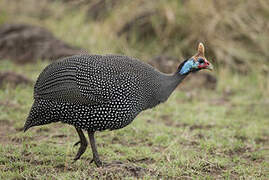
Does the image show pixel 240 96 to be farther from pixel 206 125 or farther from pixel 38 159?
pixel 38 159

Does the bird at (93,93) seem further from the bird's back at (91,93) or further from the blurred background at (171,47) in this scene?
the blurred background at (171,47)

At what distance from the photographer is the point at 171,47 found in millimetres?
8250

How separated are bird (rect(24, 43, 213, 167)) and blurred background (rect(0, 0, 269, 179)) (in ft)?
4.32

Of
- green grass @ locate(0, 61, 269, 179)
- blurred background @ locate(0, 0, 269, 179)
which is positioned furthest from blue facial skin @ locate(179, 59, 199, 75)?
blurred background @ locate(0, 0, 269, 179)

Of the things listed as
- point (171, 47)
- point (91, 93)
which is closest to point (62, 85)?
point (91, 93)

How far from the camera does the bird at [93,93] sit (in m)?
3.54

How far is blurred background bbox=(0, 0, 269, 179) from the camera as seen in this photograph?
18.1 feet

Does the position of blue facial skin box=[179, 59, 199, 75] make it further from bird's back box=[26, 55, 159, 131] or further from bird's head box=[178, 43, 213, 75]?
bird's back box=[26, 55, 159, 131]

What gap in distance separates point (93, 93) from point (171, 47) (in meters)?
4.89

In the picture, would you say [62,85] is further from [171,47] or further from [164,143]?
[171,47]

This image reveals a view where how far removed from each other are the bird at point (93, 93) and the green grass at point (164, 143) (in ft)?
1.17

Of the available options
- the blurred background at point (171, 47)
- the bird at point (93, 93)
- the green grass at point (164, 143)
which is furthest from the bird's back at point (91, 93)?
the blurred background at point (171, 47)

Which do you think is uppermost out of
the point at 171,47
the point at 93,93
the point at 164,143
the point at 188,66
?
the point at 171,47

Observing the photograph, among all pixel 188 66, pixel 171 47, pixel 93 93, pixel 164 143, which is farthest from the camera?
pixel 171 47
